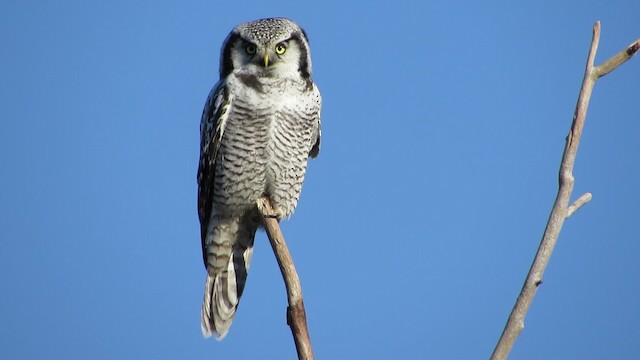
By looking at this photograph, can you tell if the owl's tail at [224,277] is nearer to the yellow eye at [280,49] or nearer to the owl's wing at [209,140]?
the owl's wing at [209,140]

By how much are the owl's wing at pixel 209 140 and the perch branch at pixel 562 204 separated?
2691 mm

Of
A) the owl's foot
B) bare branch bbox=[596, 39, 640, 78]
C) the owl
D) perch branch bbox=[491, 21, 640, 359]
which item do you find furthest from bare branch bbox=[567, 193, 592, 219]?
the owl's foot

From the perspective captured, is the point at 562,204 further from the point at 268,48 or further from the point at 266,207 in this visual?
the point at 266,207

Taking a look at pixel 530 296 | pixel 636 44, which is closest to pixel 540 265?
pixel 530 296

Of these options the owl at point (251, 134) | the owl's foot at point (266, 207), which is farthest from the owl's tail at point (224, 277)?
the owl's foot at point (266, 207)

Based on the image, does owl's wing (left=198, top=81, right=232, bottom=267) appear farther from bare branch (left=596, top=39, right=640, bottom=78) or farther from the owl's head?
bare branch (left=596, top=39, right=640, bottom=78)

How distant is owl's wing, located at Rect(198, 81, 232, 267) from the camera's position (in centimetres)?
528

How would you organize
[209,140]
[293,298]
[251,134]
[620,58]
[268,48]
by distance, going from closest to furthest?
1. [620,58]
2. [293,298]
3. [268,48]
4. [251,134]
5. [209,140]

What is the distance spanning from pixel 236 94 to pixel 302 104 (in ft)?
1.40

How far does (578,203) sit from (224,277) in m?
3.10

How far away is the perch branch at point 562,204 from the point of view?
112 inches

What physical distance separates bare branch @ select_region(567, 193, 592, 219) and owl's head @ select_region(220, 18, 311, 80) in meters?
2.48

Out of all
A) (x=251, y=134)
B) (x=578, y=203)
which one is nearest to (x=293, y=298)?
(x=578, y=203)

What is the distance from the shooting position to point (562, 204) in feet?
9.59
